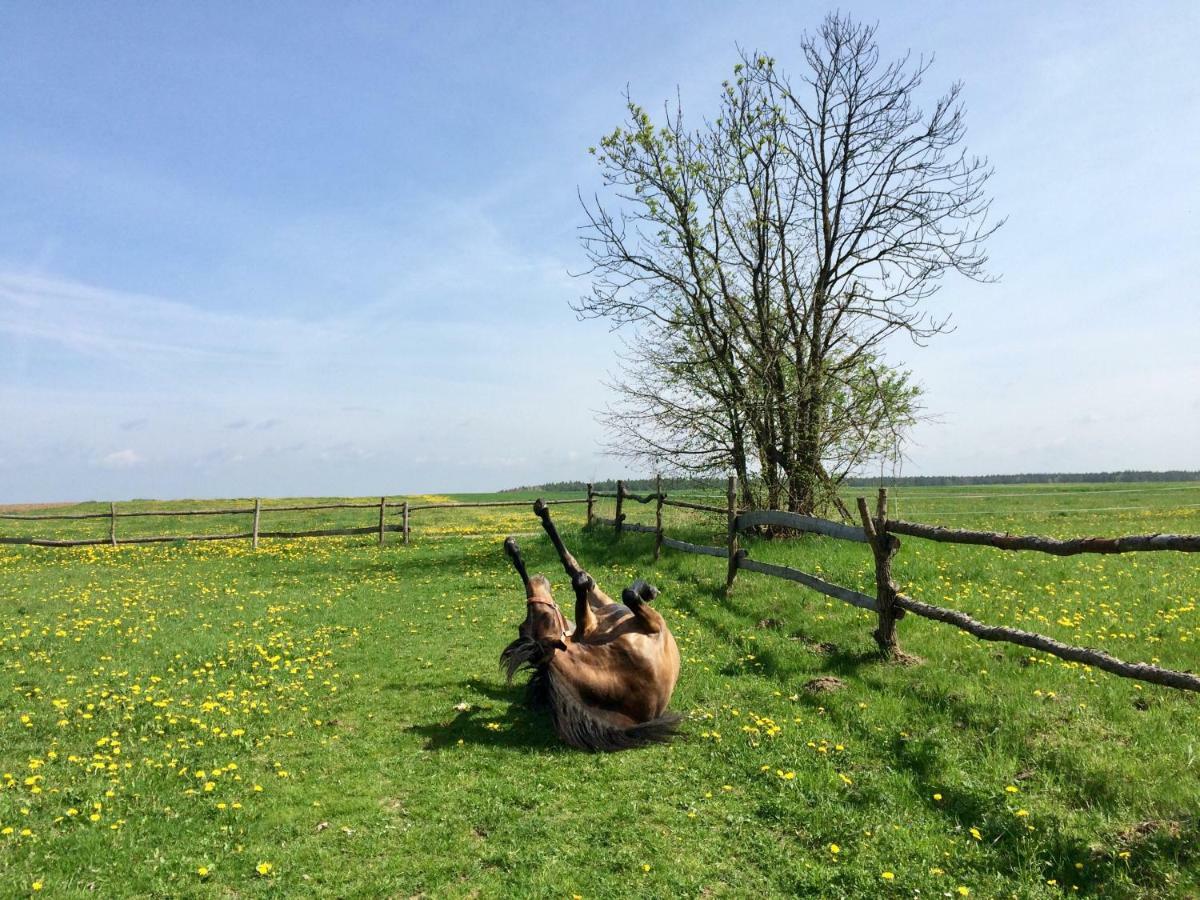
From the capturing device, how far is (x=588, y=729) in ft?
19.9

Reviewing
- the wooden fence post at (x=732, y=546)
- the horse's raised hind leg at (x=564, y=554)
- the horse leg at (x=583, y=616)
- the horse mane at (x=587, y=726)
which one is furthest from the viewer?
the wooden fence post at (x=732, y=546)

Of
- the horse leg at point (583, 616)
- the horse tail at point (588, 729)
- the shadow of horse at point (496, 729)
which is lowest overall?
the shadow of horse at point (496, 729)

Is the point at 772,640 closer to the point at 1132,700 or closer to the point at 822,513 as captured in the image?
the point at 1132,700

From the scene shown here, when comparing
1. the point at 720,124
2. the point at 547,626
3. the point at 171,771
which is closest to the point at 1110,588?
the point at 547,626

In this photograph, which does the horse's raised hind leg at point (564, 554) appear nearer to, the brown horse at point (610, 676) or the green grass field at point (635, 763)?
the brown horse at point (610, 676)

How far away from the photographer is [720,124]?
59.0 feet

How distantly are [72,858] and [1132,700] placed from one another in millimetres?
8274

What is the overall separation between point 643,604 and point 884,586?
3.40 m

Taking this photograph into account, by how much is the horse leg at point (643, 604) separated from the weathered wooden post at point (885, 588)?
3.10 metres

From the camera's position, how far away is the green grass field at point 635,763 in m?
4.26

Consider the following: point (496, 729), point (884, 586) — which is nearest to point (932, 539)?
point (884, 586)

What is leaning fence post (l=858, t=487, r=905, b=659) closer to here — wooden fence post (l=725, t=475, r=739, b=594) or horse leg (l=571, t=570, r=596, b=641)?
horse leg (l=571, t=570, r=596, b=641)

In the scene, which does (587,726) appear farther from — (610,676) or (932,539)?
(932,539)

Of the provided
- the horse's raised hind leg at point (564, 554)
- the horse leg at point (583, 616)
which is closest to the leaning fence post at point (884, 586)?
the horse's raised hind leg at point (564, 554)
